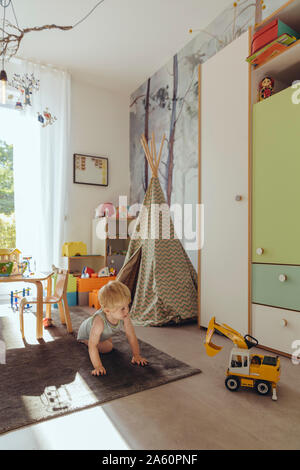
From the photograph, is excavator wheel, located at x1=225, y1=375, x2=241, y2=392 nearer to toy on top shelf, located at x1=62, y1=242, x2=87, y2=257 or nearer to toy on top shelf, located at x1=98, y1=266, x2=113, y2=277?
toy on top shelf, located at x1=98, y1=266, x2=113, y2=277

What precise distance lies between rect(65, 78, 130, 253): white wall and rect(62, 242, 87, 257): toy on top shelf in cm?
22

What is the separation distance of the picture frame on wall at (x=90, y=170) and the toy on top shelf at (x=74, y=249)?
86 centimetres

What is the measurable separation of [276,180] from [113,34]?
8.22ft

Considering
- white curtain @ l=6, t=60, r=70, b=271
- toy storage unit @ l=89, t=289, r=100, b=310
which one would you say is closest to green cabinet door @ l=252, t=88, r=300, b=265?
toy storage unit @ l=89, t=289, r=100, b=310

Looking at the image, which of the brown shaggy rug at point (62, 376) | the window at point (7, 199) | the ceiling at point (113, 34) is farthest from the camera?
the window at point (7, 199)

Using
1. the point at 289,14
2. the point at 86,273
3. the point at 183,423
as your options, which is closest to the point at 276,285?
the point at 183,423

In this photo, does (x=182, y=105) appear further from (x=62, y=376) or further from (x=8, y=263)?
(x=62, y=376)

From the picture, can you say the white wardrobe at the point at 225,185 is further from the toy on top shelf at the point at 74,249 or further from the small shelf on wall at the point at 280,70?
the toy on top shelf at the point at 74,249

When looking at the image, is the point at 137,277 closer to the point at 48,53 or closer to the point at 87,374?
the point at 87,374

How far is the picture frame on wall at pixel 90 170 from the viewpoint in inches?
164

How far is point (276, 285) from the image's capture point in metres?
2.04

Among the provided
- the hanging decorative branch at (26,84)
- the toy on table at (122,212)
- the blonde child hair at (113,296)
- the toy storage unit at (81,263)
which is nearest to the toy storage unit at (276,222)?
the blonde child hair at (113,296)

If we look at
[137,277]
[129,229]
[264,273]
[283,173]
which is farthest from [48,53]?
[264,273]
